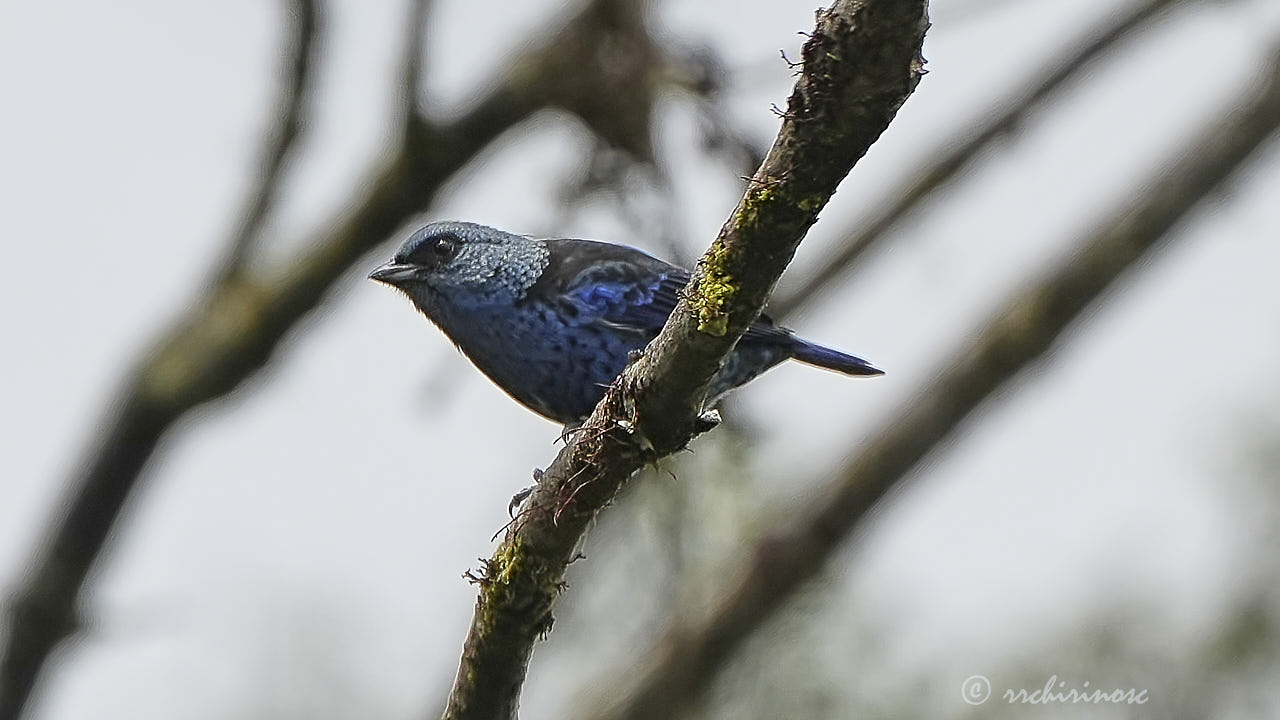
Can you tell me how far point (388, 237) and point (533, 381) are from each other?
136cm

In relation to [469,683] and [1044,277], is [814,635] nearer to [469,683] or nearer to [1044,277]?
[1044,277]

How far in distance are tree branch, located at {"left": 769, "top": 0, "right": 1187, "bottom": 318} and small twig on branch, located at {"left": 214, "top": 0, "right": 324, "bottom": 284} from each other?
2.19 meters

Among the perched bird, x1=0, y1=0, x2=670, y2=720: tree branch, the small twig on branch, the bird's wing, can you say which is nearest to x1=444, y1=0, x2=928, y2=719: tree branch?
the perched bird

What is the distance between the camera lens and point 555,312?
5.69 m

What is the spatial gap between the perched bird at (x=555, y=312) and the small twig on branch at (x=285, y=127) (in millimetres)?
646

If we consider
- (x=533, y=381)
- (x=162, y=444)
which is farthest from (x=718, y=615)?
(x=162, y=444)

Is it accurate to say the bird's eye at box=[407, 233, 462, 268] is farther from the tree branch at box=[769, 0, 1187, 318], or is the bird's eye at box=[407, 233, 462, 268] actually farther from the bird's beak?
the tree branch at box=[769, 0, 1187, 318]

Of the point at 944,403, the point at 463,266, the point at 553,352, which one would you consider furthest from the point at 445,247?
the point at 944,403

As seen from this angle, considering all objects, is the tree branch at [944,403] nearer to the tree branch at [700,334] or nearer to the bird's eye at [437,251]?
the bird's eye at [437,251]

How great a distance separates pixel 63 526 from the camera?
20.9 feet

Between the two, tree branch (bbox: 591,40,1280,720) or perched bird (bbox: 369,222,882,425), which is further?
tree branch (bbox: 591,40,1280,720)

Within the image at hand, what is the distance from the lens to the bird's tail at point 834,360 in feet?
19.2

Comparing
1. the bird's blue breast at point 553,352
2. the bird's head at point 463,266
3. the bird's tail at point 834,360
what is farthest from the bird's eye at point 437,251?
the bird's tail at point 834,360

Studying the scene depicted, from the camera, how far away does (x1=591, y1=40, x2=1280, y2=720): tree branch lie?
5953 mm
